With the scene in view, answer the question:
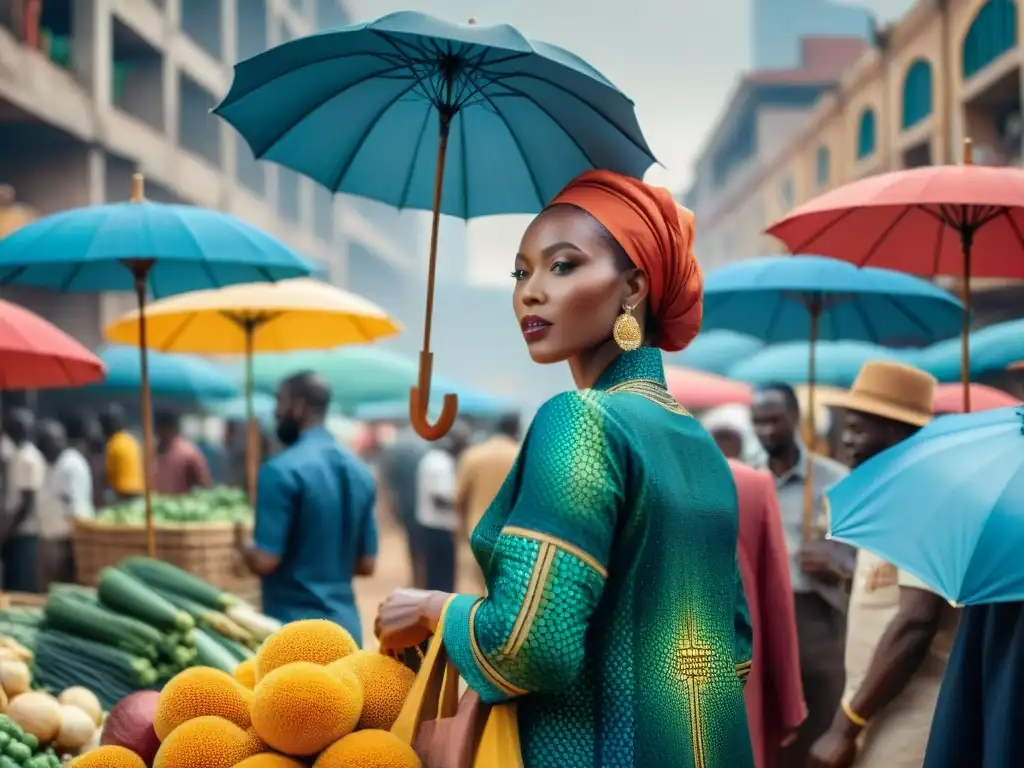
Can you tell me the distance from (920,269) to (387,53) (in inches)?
127

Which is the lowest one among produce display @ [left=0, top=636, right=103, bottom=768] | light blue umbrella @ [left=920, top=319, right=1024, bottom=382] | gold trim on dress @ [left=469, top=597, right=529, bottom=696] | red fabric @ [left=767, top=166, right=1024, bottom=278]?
produce display @ [left=0, top=636, right=103, bottom=768]

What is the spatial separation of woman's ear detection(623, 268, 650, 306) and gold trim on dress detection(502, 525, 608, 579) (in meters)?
0.58

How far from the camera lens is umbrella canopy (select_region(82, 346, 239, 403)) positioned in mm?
11836

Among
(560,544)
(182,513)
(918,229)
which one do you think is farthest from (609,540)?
(182,513)

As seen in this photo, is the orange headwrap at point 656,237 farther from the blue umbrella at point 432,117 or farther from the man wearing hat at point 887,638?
the man wearing hat at point 887,638

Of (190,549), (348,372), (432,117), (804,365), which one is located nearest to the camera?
(432,117)

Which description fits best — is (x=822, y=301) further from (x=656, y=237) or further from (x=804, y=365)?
(x=656, y=237)

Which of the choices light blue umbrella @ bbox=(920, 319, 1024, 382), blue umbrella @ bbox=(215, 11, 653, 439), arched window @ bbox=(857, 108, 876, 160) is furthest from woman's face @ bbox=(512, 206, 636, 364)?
arched window @ bbox=(857, 108, 876, 160)

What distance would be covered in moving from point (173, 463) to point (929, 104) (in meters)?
14.4

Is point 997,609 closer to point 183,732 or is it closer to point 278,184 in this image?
point 183,732

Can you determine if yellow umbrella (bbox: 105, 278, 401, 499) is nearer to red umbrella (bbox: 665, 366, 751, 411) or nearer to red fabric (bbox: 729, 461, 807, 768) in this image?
red fabric (bbox: 729, 461, 807, 768)

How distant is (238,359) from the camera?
86.0ft

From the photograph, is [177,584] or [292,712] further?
[177,584]

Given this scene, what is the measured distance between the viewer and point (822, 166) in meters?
27.5
